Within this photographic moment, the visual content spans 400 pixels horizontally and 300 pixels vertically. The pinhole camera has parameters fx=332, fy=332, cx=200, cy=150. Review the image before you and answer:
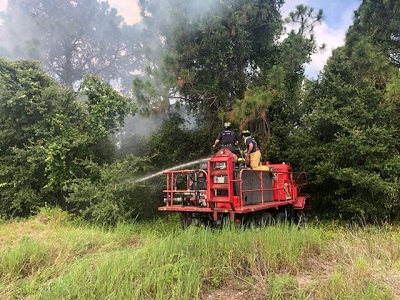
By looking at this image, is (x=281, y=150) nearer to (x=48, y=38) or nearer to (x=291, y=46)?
(x=291, y=46)

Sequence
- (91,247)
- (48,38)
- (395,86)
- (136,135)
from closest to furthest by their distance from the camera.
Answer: (91,247) < (395,86) < (136,135) < (48,38)

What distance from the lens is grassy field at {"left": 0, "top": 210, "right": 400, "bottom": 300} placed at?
3.47 metres

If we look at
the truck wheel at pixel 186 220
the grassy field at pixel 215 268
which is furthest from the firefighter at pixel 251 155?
the grassy field at pixel 215 268

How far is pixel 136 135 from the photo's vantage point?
13094 mm

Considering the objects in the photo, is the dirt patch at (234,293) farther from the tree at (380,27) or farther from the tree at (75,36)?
the tree at (75,36)

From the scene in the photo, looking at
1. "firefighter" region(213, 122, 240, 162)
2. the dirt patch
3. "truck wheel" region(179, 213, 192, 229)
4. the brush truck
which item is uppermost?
"firefighter" region(213, 122, 240, 162)

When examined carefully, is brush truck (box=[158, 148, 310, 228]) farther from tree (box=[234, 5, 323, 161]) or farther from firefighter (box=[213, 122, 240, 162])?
tree (box=[234, 5, 323, 161])

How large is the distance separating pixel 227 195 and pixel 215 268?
271 centimetres

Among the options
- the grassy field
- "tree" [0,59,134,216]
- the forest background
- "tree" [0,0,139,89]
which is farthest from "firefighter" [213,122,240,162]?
"tree" [0,0,139,89]

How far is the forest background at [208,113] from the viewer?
9492mm

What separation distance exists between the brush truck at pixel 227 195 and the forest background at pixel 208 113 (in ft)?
7.42

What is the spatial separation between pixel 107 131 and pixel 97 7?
14619 millimetres

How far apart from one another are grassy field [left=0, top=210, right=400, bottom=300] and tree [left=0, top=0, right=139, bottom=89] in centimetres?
1758

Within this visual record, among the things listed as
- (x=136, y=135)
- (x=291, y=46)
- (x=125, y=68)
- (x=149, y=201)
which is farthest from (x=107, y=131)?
(x=125, y=68)
